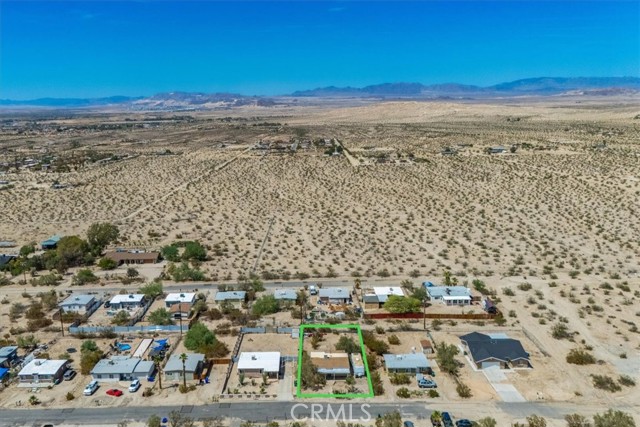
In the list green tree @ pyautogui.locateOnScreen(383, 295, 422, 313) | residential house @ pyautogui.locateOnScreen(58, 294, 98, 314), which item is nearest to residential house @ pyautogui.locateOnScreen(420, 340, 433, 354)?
green tree @ pyautogui.locateOnScreen(383, 295, 422, 313)

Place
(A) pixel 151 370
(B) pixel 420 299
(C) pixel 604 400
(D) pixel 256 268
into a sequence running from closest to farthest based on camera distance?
1. (C) pixel 604 400
2. (A) pixel 151 370
3. (B) pixel 420 299
4. (D) pixel 256 268

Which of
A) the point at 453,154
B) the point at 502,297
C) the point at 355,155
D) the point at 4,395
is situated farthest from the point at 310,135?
the point at 4,395

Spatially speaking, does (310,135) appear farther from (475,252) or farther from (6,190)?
(475,252)

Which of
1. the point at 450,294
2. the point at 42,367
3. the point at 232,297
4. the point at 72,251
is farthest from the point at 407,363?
the point at 72,251

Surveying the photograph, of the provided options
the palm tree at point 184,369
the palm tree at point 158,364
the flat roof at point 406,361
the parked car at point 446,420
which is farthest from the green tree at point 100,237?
the parked car at point 446,420

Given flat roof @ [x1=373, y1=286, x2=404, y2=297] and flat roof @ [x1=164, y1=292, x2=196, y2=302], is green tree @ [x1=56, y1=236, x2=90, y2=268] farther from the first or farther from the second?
flat roof @ [x1=373, y1=286, x2=404, y2=297]

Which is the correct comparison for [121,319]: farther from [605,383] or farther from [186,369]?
[605,383]

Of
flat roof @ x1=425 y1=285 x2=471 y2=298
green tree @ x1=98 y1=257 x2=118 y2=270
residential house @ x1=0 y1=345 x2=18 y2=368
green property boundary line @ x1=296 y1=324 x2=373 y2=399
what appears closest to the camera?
green property boundary line @ x1=296 y1=324 x2=373 y2=399
